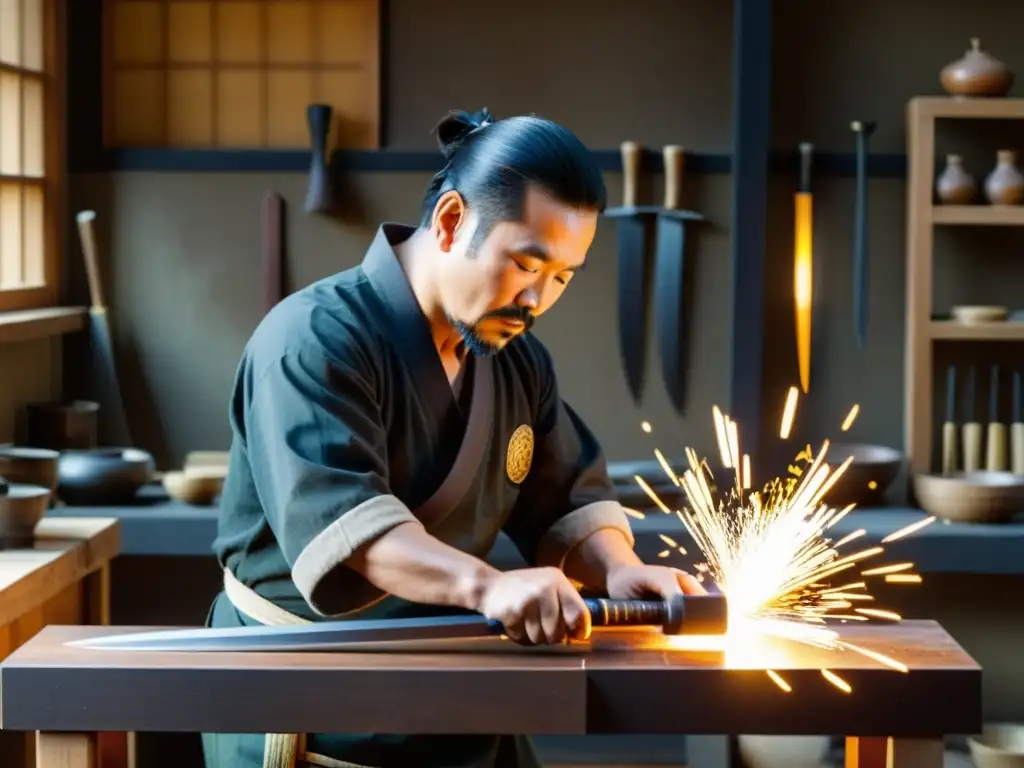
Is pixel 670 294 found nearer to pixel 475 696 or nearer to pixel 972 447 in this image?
pixel 972 447

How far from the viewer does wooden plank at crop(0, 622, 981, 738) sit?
179 centimetres

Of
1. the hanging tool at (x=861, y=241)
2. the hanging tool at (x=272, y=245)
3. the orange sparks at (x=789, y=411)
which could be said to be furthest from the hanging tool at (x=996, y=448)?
Result: the hanging tool at (x=272, y=245)

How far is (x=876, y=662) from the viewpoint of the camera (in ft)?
6.07

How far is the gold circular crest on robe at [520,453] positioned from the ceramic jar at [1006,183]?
2234 millimetres

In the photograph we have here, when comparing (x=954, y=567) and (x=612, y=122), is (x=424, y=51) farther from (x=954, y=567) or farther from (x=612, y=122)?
(x=954, y=567)

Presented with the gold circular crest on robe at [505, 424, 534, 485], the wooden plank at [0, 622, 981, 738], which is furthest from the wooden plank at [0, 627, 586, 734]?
the gold circular crest on robe at [505, 424, 534, 485]

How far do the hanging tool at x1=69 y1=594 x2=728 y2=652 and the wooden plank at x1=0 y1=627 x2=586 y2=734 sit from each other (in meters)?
0.07

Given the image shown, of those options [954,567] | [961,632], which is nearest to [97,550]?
[954,567]

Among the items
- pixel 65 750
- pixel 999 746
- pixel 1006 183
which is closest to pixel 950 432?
pixel 1006 183

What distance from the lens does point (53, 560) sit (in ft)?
9.48

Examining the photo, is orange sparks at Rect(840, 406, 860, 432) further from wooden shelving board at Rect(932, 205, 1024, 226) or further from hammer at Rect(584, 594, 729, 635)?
hammer at Rect(584, 594, 729, 635)

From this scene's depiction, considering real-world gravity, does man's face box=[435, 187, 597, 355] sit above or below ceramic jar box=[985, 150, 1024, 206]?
below

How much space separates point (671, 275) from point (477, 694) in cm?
247

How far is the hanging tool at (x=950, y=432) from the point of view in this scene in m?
4.09
